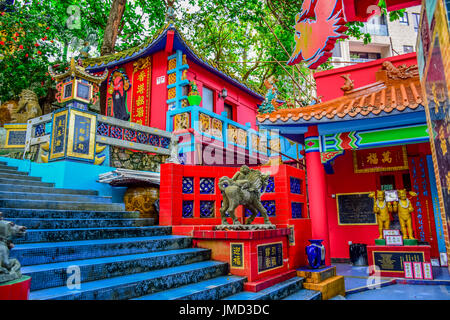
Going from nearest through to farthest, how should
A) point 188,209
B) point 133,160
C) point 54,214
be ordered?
point 54,214
point 188,209
point 133,160

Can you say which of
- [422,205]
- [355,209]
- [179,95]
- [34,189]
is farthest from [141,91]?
[422,205]

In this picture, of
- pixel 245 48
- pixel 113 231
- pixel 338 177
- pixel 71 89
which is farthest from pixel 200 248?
pixel 245 48

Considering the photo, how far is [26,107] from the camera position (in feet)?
59.6

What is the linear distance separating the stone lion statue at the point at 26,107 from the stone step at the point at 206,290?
17751 mm

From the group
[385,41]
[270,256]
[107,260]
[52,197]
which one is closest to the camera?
[107,260]

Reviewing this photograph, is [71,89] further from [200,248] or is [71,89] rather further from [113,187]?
[200,248]

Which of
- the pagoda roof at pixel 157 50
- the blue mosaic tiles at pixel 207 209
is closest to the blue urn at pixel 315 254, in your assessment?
the blue mosaic tiles at pixel 207 209

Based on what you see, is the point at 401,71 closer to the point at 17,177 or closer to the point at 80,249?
the point at 80,249

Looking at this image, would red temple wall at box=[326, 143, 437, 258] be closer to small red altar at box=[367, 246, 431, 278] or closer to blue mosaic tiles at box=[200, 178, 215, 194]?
small red altar at box=[367, 246, 431, 278]

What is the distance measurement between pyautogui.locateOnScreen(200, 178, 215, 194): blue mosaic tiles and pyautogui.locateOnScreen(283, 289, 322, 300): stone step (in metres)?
2.54

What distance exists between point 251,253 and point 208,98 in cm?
979

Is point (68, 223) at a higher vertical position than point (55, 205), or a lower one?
lower

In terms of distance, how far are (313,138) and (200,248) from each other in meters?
3.92
